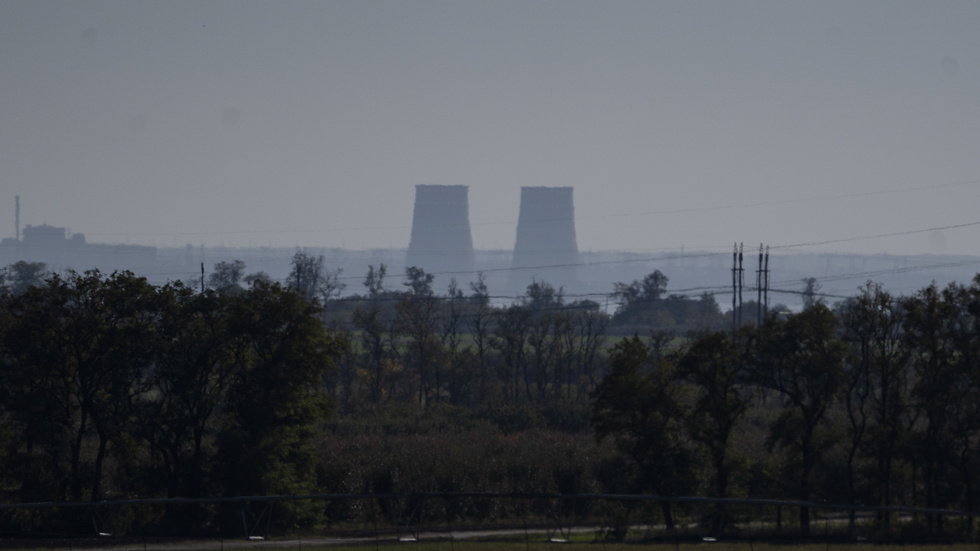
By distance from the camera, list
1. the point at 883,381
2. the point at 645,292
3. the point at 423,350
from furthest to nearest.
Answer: the point at 645,292 < the point at 423,350 < the point at 883,381

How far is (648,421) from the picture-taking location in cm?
3775

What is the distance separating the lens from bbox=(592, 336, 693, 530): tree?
123 ft

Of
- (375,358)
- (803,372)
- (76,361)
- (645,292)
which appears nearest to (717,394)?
(803,372)

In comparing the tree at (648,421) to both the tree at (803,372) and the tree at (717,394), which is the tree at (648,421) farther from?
the tree at (803,372)

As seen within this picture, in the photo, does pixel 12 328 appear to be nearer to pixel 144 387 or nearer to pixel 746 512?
pixel 144 387

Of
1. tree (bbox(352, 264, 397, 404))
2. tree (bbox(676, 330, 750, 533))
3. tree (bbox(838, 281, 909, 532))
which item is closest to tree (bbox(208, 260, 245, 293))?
tree (bbox(352, 264, 397, 404))

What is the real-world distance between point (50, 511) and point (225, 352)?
335 inches

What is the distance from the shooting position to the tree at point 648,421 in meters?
37.5

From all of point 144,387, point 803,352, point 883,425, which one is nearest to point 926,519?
point 883,425

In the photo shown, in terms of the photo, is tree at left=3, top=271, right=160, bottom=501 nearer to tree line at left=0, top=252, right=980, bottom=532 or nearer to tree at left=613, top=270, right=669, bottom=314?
tree line at left=0, top=252, right=980, bottom=532

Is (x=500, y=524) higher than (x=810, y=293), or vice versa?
(x=810, y=293)

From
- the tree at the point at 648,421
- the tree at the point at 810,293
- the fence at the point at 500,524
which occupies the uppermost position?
the tree at the point at 810,293

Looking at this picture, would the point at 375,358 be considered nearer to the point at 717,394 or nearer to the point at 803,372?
the point at 717,394

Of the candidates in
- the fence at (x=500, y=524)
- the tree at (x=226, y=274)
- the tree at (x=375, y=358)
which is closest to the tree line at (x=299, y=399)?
the fence at (x=500, y=524)
